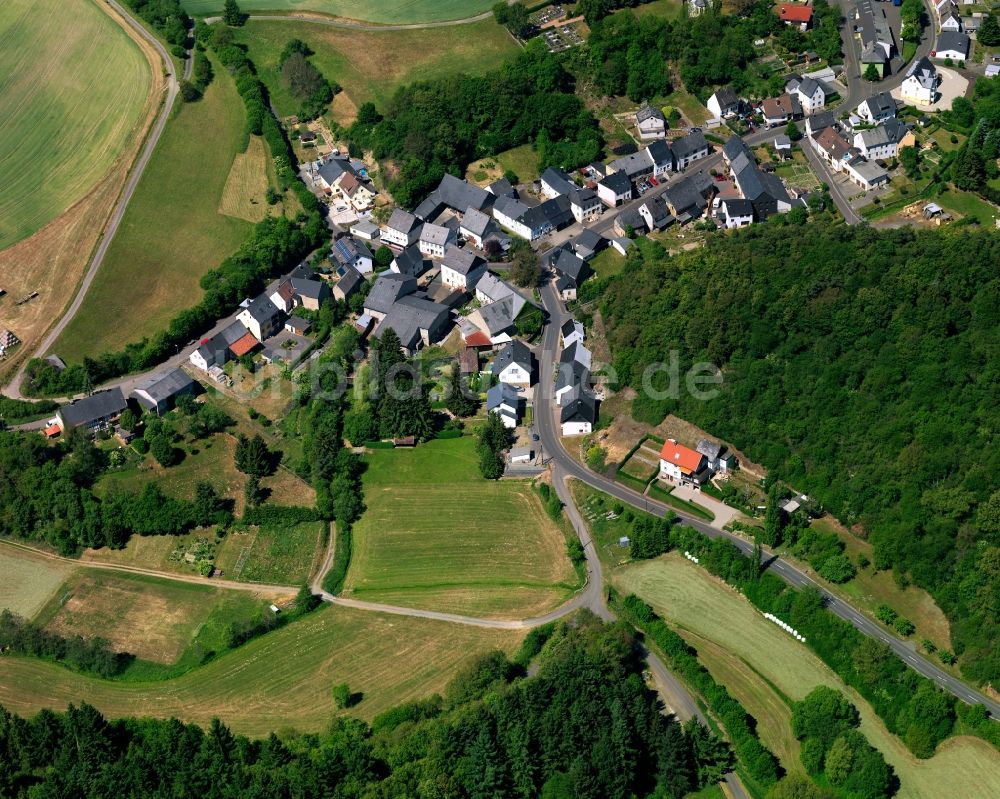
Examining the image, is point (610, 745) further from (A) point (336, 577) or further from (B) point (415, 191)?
(B) point (415, 191)

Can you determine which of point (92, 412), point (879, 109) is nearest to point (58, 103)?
point (92, 412)

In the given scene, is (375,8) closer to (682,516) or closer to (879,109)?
(879,109)

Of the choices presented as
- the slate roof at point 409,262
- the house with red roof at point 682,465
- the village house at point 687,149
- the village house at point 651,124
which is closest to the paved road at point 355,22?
the village house at point 651,124

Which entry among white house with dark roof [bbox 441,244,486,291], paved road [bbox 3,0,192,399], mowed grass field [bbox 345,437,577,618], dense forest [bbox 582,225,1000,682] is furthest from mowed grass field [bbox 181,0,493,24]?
mowed grass field [bbox 345,437,577,618]

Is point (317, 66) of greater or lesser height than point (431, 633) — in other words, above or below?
above

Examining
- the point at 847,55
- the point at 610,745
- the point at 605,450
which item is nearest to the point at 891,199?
the point at 847,55

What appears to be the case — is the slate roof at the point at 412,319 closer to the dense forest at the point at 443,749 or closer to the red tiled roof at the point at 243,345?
the red tiled roof at the point at 243,345
